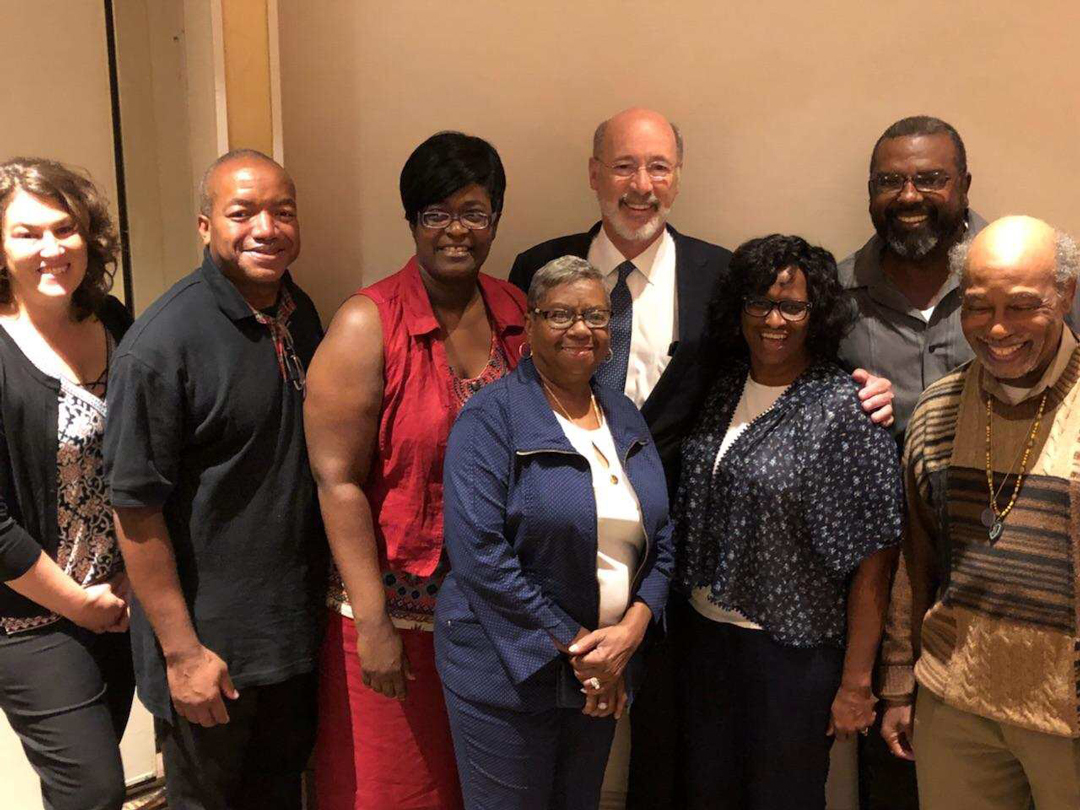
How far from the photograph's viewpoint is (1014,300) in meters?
1.73

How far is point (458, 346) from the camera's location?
2135 mm

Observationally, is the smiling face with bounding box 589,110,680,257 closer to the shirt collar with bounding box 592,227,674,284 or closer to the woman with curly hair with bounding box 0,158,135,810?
the shirt collar with bounding box 592,227,674,284

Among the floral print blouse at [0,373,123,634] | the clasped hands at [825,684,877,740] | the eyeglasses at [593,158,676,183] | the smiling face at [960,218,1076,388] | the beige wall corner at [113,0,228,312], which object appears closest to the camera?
the smiling face at [960,218,1076,388]

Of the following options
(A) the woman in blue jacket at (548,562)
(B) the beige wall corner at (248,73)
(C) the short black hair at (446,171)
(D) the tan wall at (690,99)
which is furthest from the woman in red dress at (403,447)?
(D) the tan wall at (690,99)

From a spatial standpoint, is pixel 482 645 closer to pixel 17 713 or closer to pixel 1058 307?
pixel 17 713

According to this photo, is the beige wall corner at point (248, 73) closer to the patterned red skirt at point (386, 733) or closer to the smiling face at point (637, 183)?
the smiling face at point (637, 183)

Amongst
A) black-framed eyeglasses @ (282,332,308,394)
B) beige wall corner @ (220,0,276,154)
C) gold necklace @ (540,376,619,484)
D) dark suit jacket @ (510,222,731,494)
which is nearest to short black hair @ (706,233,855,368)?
dark suit jacket @ (510,222,731,494)

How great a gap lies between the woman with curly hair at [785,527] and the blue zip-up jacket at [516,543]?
28 cm

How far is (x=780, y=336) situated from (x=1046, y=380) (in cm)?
52

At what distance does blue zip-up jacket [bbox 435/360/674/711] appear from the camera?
1.85 meters

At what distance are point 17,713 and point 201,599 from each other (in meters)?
0.45

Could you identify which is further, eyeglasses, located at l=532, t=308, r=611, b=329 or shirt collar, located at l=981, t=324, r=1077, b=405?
eyeglasses, located at l=532, t=308, r=611, b=329

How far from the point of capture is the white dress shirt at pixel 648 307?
7.82ft

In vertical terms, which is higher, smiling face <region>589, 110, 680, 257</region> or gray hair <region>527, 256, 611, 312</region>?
smiling face <region>589, 110, 680, 257</region>
